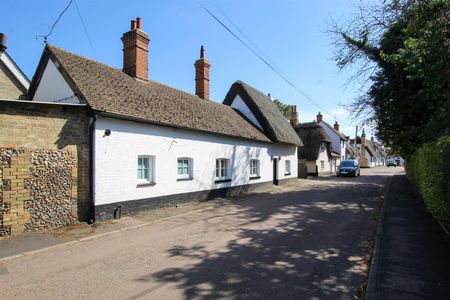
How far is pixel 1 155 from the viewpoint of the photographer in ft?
26.1

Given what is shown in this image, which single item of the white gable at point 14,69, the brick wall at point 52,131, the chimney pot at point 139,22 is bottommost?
the brick wall at point 52,131

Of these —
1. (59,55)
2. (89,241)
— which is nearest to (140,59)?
(59,55)

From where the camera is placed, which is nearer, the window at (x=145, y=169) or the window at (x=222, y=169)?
the window at (x=145, y=169)

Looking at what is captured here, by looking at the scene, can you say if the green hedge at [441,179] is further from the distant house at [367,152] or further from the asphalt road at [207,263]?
the distant house at [367,152]

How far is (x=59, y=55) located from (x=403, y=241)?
467 inches

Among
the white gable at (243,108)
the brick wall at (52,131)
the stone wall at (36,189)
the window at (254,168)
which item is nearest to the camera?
the stone wall at (36,189)

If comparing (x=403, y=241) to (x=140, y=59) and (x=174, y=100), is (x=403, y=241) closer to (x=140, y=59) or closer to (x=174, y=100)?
(x=174, y=100)

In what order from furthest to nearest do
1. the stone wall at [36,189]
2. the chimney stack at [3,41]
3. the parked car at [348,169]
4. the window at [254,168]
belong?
1. the parked car at [348,169]
2. the window at [254,168]
3. the chimney stack at [3,41]
4. the stone wall at [36,189]

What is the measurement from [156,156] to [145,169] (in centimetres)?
60

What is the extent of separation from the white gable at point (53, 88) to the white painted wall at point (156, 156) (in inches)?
72.4

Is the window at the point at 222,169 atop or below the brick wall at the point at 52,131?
below

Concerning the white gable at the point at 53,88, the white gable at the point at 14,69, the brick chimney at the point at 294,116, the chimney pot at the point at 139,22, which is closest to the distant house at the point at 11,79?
the white gable at the point at 14,69

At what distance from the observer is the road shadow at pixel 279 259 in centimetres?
506

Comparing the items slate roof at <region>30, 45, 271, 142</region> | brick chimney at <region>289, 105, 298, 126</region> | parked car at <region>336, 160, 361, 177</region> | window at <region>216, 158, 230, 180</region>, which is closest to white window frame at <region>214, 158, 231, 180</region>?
window at <region>216, 158, 230, 180</region>
